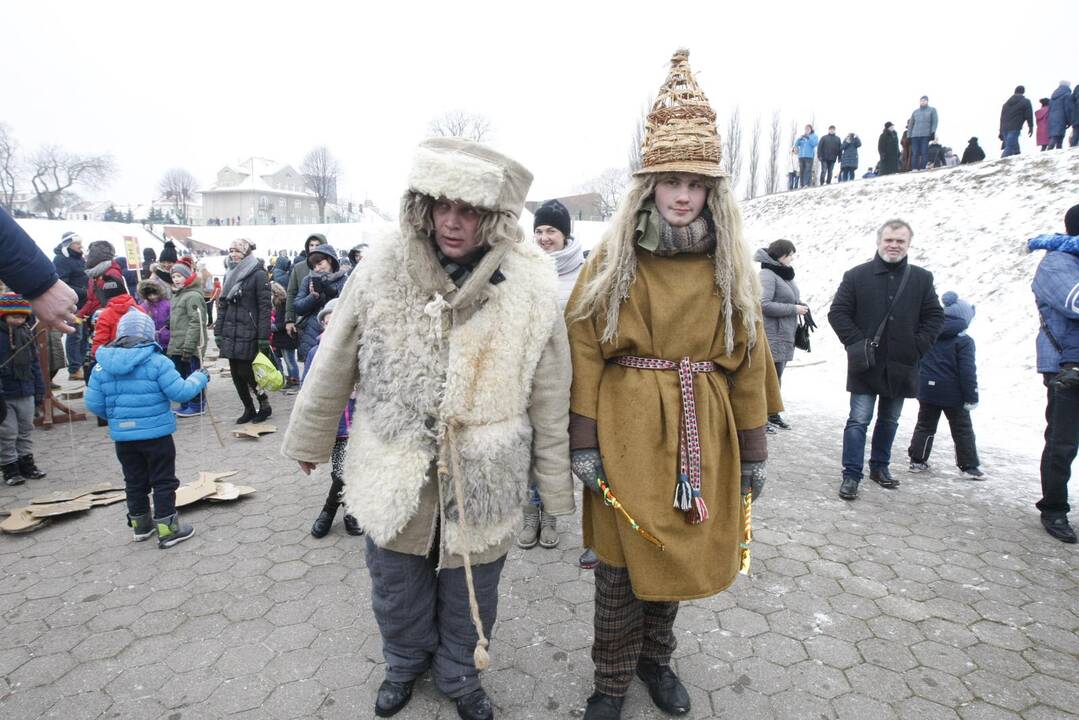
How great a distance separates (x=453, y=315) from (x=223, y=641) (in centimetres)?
205

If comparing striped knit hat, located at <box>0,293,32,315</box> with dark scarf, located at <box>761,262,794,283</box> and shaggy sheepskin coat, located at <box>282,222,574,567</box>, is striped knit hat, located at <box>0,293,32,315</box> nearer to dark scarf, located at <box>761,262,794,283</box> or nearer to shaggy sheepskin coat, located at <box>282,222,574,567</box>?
shaggy sheepskin coat, located at <box>282,222,574,567</box>

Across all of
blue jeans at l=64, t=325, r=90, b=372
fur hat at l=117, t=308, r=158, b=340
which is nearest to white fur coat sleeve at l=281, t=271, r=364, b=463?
fur hat at l=117, t=308, r=158, b=340

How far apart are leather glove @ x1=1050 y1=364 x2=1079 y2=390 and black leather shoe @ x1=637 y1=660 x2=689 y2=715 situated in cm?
333

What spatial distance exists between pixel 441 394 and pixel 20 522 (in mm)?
3847

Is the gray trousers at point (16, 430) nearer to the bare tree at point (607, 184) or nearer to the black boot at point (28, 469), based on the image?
the black boot at point (28, 469)

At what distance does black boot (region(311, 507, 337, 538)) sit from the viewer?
3.81 m

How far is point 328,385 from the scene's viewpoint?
207cm

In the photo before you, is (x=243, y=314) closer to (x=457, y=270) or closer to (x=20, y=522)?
(x=20, y=522)

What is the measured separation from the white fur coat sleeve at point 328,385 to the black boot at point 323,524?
190 centimetres

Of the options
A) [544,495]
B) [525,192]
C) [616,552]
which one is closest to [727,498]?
[616,552]

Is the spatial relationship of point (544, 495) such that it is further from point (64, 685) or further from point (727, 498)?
point (64, 685)

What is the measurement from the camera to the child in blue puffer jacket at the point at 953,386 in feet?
16.0

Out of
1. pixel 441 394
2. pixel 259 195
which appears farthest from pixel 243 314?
pixel 259 195

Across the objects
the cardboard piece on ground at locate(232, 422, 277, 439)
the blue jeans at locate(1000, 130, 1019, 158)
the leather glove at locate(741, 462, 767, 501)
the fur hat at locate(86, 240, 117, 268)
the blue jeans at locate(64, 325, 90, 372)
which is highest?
the blue jeans at locate(1000, 130, 1019, 158)
